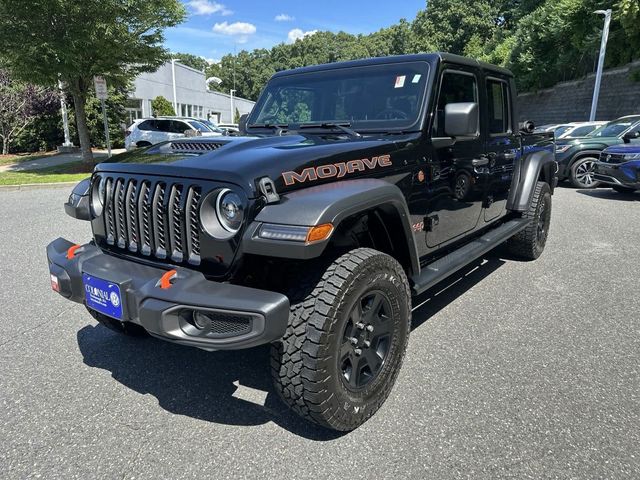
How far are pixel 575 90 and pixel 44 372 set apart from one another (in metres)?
31.5

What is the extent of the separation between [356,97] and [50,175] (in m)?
12.1

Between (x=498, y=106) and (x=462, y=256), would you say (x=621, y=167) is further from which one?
(x=462, y=256)

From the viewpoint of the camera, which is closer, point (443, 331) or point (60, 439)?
point (60, 439)

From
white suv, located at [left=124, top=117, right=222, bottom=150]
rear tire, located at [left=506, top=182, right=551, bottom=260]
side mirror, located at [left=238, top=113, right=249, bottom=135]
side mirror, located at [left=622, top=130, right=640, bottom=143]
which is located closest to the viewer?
side mirror, located at [left=238, top=113, right=249, bottom=135]

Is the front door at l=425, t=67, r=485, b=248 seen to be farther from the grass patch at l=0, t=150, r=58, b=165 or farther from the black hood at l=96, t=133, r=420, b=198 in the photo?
the grass patch at l=0, t=150, r=58, b=165

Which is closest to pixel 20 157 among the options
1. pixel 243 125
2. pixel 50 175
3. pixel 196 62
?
pixel 50 175

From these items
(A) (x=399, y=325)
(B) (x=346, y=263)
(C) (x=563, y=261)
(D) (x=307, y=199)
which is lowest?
(C) (x=563, y=261)

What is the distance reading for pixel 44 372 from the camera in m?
2.92

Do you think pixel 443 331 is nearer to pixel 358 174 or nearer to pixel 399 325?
pixel 399 325

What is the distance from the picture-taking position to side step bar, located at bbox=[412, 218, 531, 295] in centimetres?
294

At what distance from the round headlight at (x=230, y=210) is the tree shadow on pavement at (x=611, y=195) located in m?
9.96

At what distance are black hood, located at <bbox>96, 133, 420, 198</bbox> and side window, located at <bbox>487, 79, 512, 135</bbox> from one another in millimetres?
1487

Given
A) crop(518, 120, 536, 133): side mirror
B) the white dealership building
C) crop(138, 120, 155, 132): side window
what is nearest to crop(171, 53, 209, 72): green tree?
the white dealership building

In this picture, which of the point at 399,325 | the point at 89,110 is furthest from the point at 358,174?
the point at 89,110
